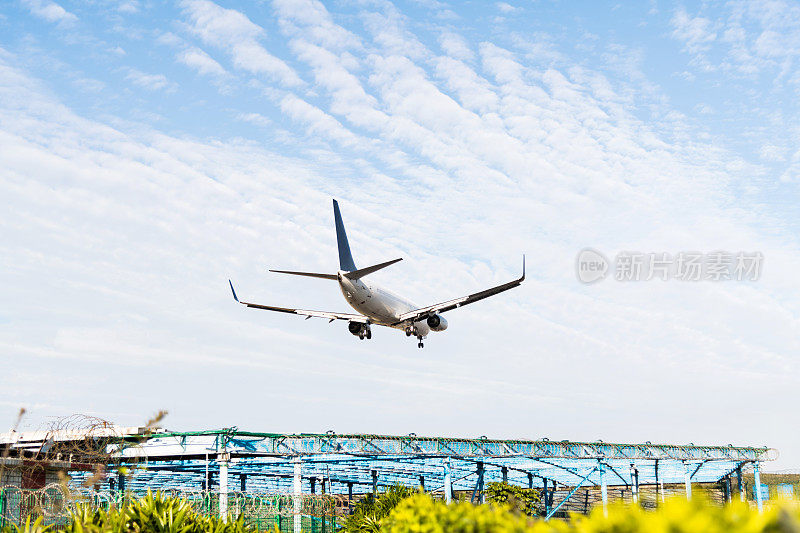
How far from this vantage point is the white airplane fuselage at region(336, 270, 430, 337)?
141 feet

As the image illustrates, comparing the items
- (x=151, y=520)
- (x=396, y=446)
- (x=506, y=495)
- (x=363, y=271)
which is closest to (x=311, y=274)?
(x=363, y=271)

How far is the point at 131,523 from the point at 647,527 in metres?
11.5

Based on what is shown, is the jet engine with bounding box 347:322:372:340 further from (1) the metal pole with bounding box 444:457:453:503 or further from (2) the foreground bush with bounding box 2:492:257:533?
(2) the foreground bush with bounding box 2:492:257:533

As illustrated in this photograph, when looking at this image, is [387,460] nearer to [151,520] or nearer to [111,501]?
[111,501]

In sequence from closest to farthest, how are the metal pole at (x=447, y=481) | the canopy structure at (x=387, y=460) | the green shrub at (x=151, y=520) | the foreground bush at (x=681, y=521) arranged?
the foreground bush at (x=681, y=521), the green shrub at (x=151, y=520), the canopy structure at (x=387, y=460), the metal pole at (x=447, y=481)

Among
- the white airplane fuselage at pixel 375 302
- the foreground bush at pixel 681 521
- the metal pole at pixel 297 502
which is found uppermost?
the white airplane fuselage at pixel 375 302

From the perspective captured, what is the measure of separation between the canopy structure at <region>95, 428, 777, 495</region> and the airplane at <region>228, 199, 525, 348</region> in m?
7.92

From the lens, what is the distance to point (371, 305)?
44031 mm

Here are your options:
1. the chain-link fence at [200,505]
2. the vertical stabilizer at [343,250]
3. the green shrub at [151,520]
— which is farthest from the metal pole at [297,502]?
the vertical stabilizer at [343,250]

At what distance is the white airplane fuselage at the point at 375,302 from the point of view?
1687 inches

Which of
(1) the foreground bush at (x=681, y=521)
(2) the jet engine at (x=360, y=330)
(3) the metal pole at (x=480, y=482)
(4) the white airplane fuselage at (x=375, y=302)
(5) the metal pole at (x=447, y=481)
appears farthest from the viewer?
(2) the jet engine at (x=360, y=330)

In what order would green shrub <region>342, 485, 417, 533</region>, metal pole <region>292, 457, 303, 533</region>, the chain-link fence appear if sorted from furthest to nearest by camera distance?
green shrub <region>342, 485, 417, 533</region>, metal pole <region>292, 457, 303, 533</region>, the chain-link fence

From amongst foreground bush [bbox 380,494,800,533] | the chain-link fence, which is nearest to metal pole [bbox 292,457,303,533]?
the chain-link fence

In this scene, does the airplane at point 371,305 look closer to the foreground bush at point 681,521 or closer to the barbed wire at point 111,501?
the barbed wire at point 111,501
